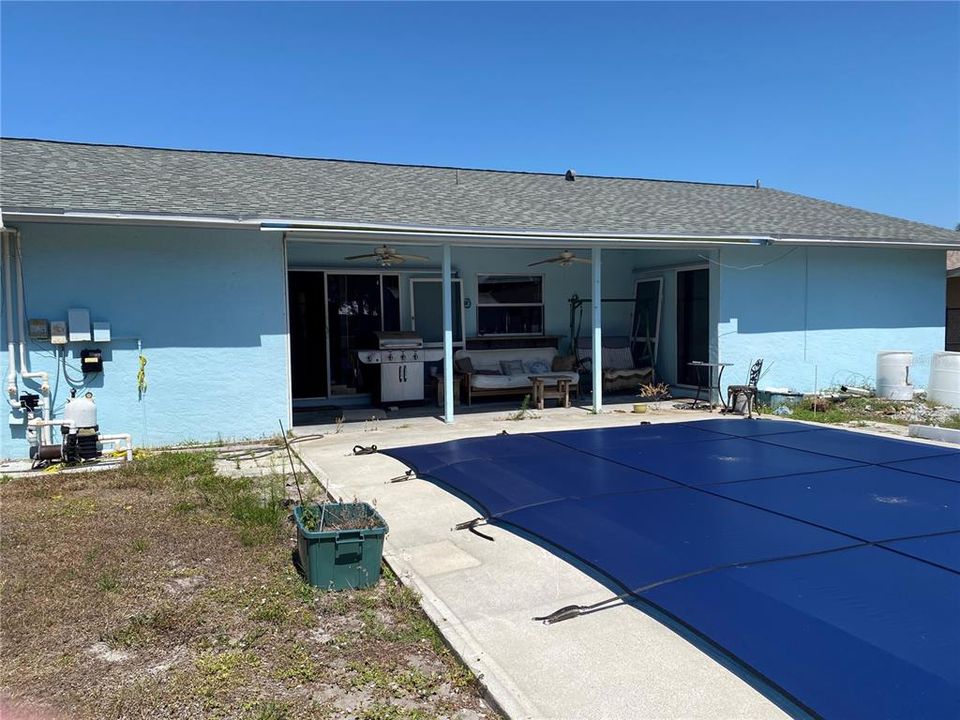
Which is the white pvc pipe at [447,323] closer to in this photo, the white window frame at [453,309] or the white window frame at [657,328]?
the white window frame at [453,309]

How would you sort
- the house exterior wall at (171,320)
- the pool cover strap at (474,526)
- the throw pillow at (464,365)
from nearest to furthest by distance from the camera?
1. the pool cover strap at (474,526)
2. the house exterior wall at (171,320)
3. the throw pillow at (464,365)

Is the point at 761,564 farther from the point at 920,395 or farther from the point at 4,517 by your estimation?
the point at 920,395

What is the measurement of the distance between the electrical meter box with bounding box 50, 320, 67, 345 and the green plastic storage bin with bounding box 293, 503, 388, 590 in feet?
15.9

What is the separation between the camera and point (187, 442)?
768 centimetres

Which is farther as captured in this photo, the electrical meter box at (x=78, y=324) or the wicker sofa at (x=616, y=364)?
the wicker sofa at (x=616, y=364)

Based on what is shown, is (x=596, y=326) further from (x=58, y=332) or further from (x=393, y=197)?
(x=58, y=332)

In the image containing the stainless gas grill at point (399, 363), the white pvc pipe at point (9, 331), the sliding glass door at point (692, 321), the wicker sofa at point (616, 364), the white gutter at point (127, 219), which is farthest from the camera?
the wicker sofa at point (616, 364)

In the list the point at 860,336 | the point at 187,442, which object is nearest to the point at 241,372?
the point at 187,442

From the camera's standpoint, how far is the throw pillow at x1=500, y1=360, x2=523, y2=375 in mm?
11602

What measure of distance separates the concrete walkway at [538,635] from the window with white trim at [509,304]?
6.72 meters

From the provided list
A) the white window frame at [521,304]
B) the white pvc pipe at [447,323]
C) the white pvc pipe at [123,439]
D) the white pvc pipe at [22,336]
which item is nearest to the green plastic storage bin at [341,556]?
the white pvc pipe at [123,439]

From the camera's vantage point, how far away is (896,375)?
1045 cm

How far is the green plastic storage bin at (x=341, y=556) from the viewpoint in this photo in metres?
3.62

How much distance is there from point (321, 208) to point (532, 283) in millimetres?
5042
